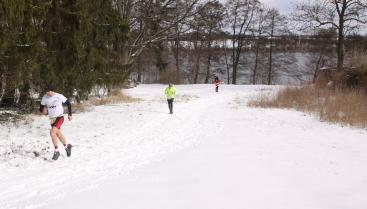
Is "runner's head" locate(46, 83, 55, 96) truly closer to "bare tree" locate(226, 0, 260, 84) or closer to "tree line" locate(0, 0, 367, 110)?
"tree line" locate(0, 0, 367, 110)

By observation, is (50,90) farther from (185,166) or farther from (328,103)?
(328,103)

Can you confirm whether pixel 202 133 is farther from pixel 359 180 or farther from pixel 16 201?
pixel 16 201

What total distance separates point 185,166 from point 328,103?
11997 mm

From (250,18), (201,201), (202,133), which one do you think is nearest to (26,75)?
(202,133)

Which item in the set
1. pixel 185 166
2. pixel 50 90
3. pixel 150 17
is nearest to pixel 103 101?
pixel 150 17

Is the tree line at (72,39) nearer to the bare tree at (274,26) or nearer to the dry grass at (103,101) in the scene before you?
the dry grass at (103,101)

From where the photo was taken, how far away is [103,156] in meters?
10.1

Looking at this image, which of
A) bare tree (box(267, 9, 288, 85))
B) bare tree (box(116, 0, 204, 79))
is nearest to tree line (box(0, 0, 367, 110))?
bare tree (box(116, 0, 204, 79))

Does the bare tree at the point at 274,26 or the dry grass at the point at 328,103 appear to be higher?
the bare tree at the point at 274,26

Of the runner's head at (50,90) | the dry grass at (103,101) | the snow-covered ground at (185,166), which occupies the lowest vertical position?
the snow-covered ground at (185,166)

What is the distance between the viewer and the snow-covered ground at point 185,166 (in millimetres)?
6621

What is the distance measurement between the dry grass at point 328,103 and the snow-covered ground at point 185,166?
1.03 m

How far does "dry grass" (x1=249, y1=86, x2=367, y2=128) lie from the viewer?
1563 centimetres

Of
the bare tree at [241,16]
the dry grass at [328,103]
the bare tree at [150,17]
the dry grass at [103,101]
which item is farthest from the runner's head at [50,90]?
the bare tree at [241,16]
